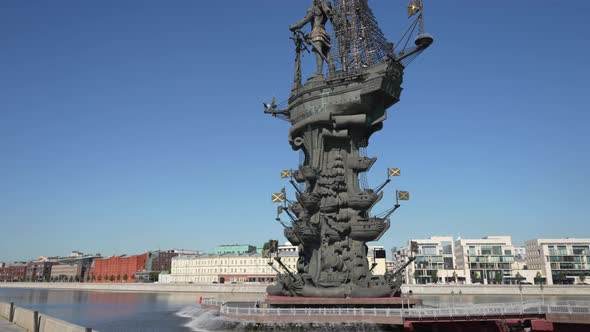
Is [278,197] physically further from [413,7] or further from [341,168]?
[413,7]

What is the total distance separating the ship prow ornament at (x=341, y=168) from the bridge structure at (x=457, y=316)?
6.42m

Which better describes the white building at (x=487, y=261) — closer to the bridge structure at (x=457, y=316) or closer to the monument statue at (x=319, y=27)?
the monument statue at (x=319, y=27)

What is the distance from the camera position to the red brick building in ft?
579

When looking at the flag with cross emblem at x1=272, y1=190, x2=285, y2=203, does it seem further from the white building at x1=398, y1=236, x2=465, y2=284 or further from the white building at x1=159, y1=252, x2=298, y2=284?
the white building at x1=398, y1=236, x2=465, y2=284

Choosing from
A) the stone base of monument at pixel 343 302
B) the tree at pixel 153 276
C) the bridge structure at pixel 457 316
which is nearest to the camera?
the bridge structure at pixel 457 316

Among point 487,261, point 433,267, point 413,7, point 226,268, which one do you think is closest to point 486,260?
point 487,261

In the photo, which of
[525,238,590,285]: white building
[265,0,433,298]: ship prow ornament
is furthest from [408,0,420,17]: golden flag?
[525,238,590,285]: white building

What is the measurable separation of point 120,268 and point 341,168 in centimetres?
16059

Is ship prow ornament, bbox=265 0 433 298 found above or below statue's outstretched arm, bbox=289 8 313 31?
below

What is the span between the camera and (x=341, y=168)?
47.0 m

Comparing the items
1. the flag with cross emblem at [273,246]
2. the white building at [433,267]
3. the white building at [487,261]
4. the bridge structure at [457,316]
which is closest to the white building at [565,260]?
the white building at [487,261]

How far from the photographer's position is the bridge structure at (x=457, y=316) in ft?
100

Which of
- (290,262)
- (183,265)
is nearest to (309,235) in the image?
(290,262)

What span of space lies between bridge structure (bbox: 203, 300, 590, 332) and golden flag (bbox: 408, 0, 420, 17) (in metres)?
28.7
